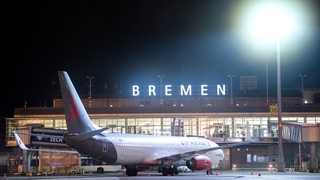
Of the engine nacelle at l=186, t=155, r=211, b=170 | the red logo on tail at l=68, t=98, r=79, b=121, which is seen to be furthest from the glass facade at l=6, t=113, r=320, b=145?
the red logo on tail at l=68, t=98, r=79, b=121

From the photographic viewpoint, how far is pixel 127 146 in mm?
62781

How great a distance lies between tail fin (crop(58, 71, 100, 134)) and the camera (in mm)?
55344

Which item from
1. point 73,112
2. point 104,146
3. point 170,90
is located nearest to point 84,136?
point 73,112

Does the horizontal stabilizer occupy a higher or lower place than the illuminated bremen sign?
lower

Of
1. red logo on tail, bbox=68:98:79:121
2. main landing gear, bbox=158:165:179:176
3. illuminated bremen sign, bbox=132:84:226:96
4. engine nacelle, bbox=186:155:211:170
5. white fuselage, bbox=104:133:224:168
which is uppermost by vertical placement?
illuminated bremen sign, bbox=132:84:226:96

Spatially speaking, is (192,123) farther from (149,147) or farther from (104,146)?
(104,146)

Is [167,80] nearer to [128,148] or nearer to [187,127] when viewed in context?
[187,127]

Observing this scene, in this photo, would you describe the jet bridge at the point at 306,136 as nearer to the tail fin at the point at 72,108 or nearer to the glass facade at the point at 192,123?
the glass facade at the point at 192,123

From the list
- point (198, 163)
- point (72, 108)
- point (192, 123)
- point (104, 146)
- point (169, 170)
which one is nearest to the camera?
point (72, 108)

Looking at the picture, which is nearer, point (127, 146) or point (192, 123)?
point (127, 146)

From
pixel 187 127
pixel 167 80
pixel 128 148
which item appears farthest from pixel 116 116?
pixel 128 148

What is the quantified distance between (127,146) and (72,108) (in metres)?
9.50

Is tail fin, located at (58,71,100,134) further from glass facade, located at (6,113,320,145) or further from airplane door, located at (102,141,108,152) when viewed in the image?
glass facade, located at (6,113,320,145)

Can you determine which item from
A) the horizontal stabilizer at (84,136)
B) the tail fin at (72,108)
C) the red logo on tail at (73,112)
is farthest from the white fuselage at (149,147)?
the red logo on tail at (73,112)
